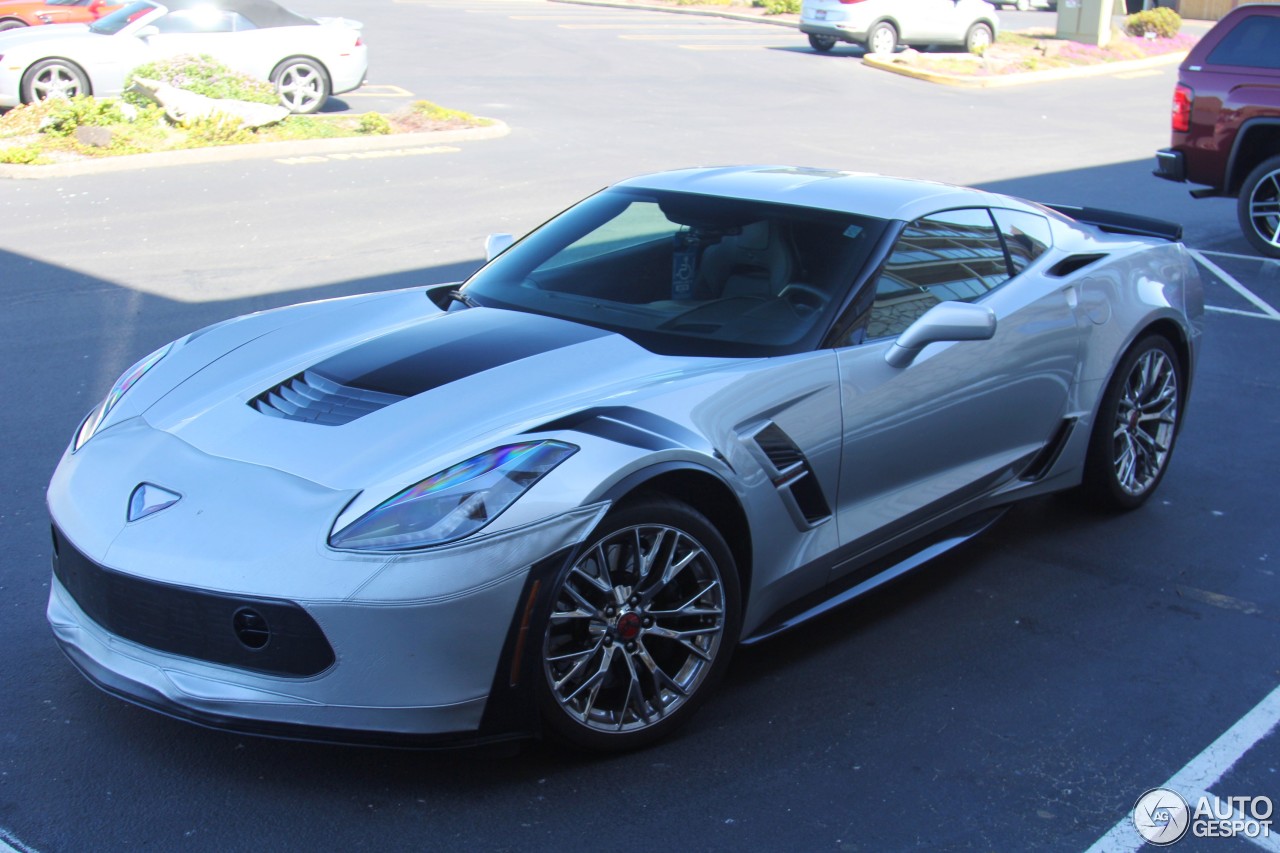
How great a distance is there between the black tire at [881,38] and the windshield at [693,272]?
910 inches

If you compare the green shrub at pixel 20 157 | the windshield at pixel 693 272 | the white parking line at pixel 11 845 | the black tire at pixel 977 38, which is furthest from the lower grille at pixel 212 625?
the black tire at pixel 977 38

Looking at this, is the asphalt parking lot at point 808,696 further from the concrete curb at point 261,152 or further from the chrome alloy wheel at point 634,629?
the concrete curb at point 261,152

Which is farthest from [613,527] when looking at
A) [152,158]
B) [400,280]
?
[152,158]

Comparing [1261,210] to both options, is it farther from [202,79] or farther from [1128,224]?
[202,79]

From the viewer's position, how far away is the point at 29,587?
4422 mm

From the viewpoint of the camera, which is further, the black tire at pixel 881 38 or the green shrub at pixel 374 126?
the black tire at pixel 881 38

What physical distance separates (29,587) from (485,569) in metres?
2.15

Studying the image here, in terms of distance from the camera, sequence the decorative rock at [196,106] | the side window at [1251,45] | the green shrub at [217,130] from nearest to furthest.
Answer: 1. the side window at [1251,45]
2. the green shrub at [217,130]
3. the decorative rock at [196,106]

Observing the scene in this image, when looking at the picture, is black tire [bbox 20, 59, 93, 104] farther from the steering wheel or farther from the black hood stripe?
the steering wheel

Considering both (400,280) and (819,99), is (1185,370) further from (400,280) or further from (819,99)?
(819,99)

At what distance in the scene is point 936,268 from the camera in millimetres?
4660

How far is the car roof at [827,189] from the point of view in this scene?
4.64m

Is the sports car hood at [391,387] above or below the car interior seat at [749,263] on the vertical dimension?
below

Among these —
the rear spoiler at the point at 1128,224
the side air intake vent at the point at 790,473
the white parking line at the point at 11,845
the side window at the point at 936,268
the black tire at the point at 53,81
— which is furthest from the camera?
the black tire at the point at 53,81
